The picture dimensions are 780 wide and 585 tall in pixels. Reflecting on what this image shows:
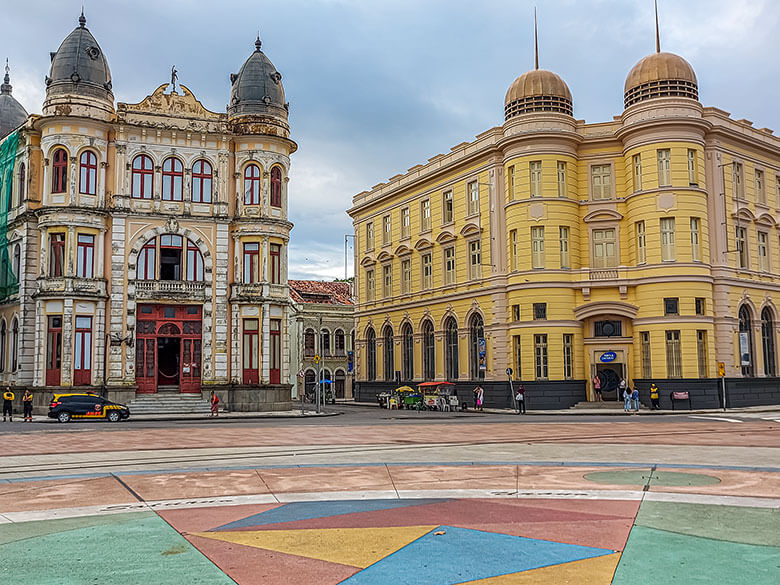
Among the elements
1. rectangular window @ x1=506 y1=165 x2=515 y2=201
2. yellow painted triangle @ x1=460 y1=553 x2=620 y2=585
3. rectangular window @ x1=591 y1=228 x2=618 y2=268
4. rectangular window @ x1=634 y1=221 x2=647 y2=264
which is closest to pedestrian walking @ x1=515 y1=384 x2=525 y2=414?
rectangular window @ x1=591 y1=228 x2=618 y2=268

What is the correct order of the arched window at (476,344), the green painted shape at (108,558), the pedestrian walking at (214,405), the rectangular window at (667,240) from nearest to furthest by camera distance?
the green painted shape at (108,558) → the pedestrian walking at (214,405) → the rectangular window at (667,240) → the arched window at (476,344)

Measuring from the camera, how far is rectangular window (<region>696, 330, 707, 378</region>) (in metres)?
44.7

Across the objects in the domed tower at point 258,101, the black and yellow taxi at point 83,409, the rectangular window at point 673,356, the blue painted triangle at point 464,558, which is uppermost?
the domed tower at point 258,101

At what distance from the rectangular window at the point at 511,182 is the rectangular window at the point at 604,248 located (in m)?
5.53

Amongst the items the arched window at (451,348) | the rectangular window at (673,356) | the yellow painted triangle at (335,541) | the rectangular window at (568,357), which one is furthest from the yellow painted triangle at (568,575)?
the arched window at (451,348)

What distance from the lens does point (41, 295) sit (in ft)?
146

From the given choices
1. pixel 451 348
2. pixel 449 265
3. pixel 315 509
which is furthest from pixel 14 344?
pixel 315 509

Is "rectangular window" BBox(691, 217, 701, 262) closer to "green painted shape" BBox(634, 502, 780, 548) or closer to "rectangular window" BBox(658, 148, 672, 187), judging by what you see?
"rectangular window" BBox(658, 148, 672, 187)

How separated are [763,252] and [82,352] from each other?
42990 mm

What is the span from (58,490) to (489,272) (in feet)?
132

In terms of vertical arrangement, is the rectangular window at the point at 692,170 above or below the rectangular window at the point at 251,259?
above

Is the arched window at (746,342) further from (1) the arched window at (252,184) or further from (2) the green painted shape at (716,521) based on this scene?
(2) the green painted shape at (716,521)

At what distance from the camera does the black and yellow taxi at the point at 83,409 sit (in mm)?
38438

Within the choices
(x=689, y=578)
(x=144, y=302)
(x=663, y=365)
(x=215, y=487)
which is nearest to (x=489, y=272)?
(x=663, y=365)
